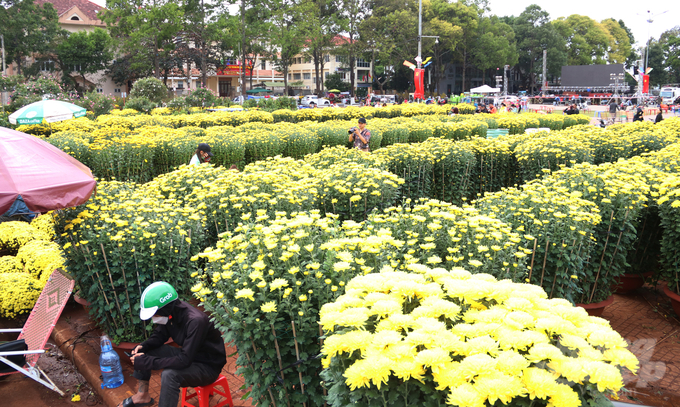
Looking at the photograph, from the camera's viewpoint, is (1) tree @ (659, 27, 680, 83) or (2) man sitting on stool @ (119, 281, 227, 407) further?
(1) tree @ (659, 27, 680, 83)

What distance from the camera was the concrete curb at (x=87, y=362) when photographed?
405cm

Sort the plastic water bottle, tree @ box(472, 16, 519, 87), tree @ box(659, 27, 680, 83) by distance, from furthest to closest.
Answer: tree @ box(659, 27, 680, 83), tree @ box(472, 16, 519, 87), the plastic water bottle

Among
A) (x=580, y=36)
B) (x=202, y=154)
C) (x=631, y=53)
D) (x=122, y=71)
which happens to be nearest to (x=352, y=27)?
(x=122, y=71)

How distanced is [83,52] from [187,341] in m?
49.4

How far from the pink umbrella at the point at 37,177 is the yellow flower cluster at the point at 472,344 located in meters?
2.88

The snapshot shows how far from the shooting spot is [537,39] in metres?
64.1

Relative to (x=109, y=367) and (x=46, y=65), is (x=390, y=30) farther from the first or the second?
(x=109, y=367)

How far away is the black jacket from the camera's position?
3.39 meters

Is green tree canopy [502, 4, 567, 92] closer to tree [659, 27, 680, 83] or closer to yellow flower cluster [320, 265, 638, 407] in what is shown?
tree [659, 27, 680, 83]

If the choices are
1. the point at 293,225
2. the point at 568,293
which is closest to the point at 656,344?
the point at 568,293

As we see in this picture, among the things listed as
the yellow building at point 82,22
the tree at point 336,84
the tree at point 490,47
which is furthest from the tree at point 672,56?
the yellow building at point 82,22

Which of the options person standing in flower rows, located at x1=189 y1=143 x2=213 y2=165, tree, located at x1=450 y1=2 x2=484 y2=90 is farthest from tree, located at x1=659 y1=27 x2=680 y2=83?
person standing in flower rows, located at x1=189 y1=143 x2=213 y2=165

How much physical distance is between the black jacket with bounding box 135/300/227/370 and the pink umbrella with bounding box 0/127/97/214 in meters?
1.35

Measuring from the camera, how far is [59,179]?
404cm
